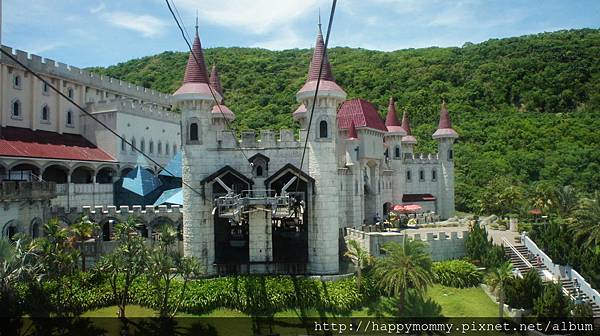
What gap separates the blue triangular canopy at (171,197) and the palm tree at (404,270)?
16.1m

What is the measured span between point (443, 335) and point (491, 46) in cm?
9290

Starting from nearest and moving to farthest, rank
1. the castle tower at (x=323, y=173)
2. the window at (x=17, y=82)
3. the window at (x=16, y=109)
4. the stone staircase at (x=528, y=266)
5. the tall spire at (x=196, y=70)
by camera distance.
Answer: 1. the stone staircase at (x=528, y=266)
2. the castle tower at (x=323, y=173)
3. the tall spire at (x=196, y=70)
4. the window at (x=16, y=109)
5. the window at (x=17, y=82)

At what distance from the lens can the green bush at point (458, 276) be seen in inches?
1039

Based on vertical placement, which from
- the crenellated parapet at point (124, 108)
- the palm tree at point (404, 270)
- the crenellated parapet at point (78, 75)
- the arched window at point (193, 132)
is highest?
the crenellated parapet at point (78, 75)

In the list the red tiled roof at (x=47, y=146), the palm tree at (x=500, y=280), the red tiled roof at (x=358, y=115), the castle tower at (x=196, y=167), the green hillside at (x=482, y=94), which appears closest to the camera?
the palm tree at (x=500, y=280)

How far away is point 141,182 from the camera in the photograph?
36.9m

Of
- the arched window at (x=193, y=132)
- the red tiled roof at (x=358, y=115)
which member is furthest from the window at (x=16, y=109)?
the red tiled roof at (x=358, y=115)

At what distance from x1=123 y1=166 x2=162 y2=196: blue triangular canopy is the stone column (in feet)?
45.2

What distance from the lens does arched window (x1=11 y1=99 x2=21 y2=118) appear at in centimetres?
3607

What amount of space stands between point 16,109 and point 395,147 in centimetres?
3165

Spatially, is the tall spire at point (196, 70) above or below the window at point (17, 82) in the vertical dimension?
below

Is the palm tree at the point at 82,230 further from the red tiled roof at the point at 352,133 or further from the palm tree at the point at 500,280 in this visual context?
the palm tree at the point at 500,280

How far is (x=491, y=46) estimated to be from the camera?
10162 cm

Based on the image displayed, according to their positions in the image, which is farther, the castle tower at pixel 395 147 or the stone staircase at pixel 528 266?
the castle tower at pixel 395 147
